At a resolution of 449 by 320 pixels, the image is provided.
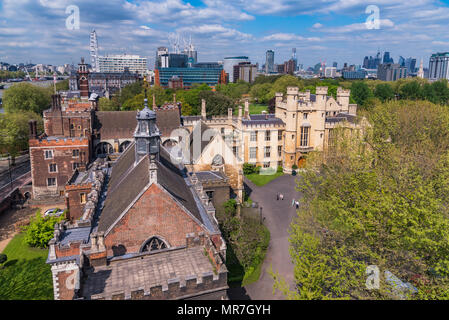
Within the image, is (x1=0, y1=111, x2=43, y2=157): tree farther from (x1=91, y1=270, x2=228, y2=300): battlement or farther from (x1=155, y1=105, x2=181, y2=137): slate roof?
(x1=91, y1=270, x2=228, y2=300): battlement

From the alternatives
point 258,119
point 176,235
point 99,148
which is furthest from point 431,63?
point 176,235

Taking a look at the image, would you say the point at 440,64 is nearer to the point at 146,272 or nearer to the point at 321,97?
the point at 321,97

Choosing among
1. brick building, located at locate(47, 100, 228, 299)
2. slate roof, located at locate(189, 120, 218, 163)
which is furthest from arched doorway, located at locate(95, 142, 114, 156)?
brick building, located at locate(47, 100, 228, 299)

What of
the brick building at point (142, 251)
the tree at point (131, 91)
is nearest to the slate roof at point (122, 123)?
the brick building at point (142, 251)

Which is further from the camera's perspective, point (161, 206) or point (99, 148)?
point (99, 148)

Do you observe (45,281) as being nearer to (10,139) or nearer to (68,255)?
(68,255)

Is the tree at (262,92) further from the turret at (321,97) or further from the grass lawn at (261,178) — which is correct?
the grass lawn at (261,178)
